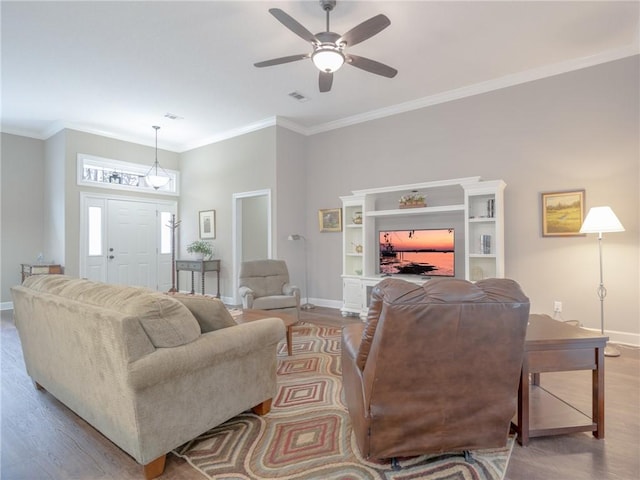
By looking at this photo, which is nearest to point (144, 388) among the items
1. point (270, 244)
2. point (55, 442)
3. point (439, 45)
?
point (55, 442)

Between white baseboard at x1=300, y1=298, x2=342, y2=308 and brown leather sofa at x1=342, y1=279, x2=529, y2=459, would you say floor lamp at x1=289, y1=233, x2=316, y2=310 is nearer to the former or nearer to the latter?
white baseboard at x1=300, y1=298, x2=342, y2=308

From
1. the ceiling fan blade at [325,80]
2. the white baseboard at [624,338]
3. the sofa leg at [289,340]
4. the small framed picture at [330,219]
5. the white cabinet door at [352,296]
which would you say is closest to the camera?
the ceiling fan blade at [325,80]

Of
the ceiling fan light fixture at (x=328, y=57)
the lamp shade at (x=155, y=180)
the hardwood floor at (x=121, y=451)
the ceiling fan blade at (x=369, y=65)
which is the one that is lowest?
the hardwood floor at (x=121, y=451)

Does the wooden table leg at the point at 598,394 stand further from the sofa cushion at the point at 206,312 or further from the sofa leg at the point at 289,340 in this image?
the sofa leg at the point at 289,340

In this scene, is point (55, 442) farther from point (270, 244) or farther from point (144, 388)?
point (270, 244)

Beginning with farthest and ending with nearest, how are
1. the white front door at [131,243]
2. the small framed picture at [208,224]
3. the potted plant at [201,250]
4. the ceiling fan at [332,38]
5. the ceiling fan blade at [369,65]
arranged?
the small framed picture at [208,224] < the potted plant at [201,250] < the white front door at [131,243] < the ceiling fan blade at [369,65] < the ceiling fan at [332,38]

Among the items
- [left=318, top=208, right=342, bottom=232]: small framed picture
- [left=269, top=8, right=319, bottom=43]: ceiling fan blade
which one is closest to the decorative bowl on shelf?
[left=318, top=208, right=342, bottom=232]: small framed picture

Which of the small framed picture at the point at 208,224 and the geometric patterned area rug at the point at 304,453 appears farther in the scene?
the small framed picture at the point at 208,224

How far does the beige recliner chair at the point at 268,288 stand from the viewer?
14.2 ft

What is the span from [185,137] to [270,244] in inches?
116

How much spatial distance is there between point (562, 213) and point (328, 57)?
3.25 metres

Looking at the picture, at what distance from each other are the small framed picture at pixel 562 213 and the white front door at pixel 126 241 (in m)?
6.69

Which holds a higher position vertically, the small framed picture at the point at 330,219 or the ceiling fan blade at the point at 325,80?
the ceiling fan blade at the point at 325,80

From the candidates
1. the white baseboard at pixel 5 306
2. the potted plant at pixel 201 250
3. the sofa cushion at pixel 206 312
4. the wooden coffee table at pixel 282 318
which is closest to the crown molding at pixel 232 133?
the potted plant at pixel 201 250
